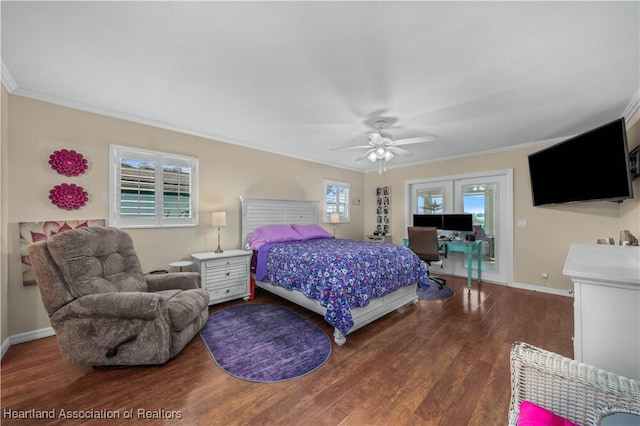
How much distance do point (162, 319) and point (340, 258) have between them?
1.66m

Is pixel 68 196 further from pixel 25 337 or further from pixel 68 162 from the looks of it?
pixel 25 337

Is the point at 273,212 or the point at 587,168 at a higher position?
the point at 587,168

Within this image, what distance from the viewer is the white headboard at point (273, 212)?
13.7 feet

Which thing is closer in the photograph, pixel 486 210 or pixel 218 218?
pixel 218 218

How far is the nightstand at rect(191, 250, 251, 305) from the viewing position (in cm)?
328

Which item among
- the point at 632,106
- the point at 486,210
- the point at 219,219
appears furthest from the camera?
the point at 486,210

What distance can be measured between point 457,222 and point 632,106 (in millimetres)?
2581

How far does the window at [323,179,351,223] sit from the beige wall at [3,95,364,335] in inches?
44.9

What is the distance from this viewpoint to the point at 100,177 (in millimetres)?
2916

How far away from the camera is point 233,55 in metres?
1.95

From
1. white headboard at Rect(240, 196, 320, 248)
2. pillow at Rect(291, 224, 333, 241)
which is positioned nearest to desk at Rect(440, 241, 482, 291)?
pillow at Rect(291, 224, 333, 241)

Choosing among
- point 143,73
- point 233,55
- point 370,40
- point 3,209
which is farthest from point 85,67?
point 370,40

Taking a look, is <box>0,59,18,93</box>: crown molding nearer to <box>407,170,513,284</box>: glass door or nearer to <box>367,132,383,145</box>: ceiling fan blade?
<box>367,132,383,145</box>: ceiling fan blade

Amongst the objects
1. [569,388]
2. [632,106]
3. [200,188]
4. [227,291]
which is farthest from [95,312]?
[632,106]
